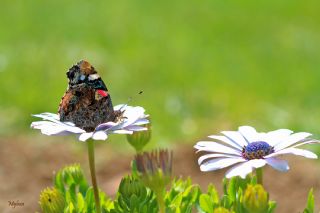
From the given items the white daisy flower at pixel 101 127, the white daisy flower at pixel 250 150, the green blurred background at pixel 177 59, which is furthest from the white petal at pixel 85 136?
the green blurred background at pixel 177 59

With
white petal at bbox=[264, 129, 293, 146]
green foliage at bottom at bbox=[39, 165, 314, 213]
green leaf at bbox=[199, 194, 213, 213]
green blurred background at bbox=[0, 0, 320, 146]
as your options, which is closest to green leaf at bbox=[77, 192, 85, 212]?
green foliage at bottom at bbox=[39, 165, 314, 213]

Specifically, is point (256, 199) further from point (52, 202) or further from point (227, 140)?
point (52, 202)

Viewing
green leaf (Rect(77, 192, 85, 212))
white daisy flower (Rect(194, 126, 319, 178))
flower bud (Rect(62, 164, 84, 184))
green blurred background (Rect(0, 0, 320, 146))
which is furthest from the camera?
green blurred background (Rect(0, 0, 320, 146))

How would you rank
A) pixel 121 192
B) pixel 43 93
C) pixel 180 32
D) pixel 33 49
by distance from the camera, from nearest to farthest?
pixel 121 192 < pixel 43 93 < pixel 33 49 < pixel 180 32

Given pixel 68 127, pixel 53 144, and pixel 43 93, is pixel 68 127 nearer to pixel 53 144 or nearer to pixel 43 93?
pixel 53 144

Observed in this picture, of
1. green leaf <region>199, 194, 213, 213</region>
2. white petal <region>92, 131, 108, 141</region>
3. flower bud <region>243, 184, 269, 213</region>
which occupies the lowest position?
flower bud <region>243, 184, 269, 213</region>

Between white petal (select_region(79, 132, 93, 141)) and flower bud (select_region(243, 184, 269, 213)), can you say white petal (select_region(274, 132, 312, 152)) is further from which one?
white petal (select_region(79, 132, 93, 141))

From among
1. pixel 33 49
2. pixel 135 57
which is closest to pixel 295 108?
pixel 135 57
